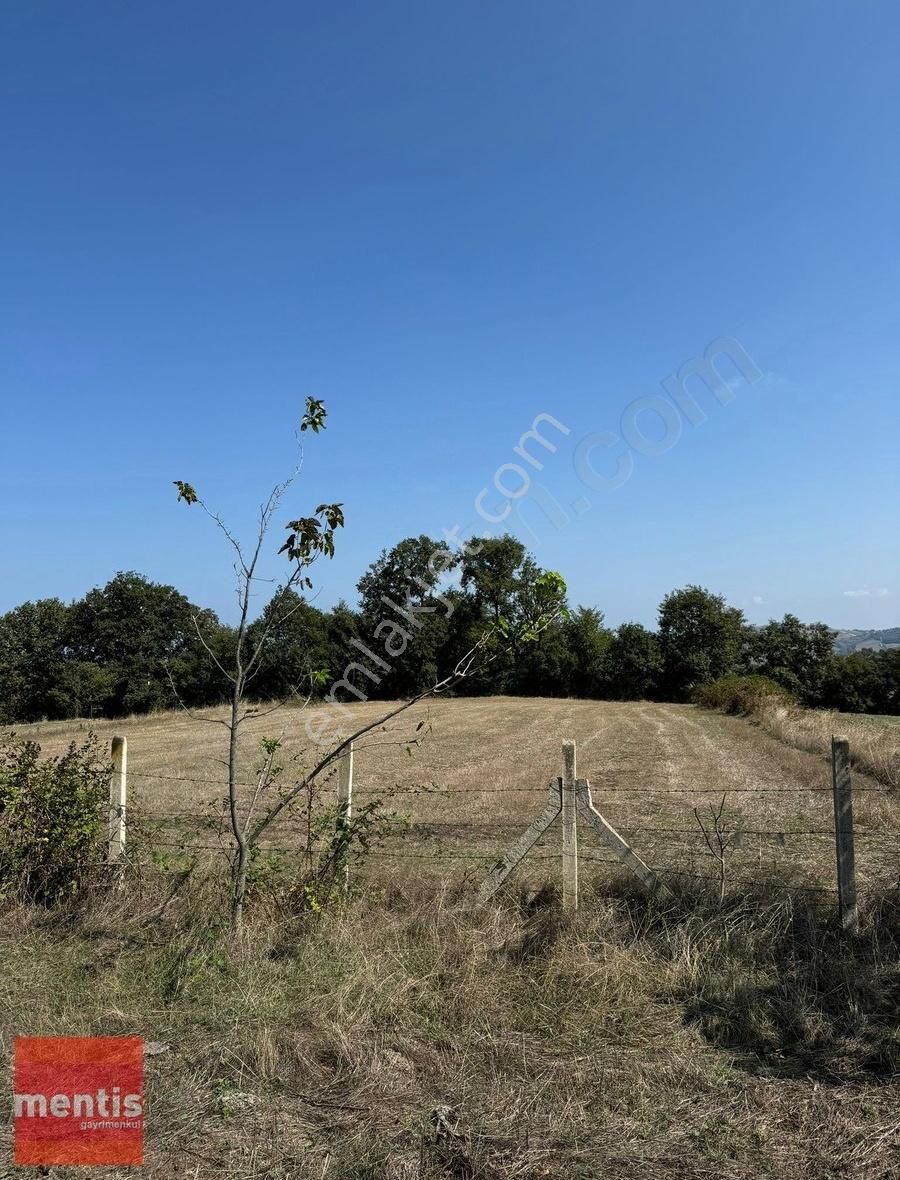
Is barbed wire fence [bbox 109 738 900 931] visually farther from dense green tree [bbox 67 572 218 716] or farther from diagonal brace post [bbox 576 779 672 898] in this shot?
dense green tree [bbox 67 572 218 716]

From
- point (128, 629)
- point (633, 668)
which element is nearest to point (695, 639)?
point (633, 668)

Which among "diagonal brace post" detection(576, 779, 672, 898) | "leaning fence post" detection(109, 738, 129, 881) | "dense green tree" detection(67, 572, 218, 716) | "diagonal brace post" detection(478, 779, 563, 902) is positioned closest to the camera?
"diagonal brace post" detection(576, 779, 672, 898)

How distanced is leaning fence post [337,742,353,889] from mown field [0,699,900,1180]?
20 centimetres

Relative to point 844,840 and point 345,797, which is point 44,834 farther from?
point 844,840

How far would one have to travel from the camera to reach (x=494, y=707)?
46.8m

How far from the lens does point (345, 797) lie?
684 centimetres

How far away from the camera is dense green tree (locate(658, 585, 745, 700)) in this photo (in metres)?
72.4

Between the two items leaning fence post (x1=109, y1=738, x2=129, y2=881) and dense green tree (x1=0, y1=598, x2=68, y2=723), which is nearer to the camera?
leaning fence post (x1=109, y1=738, x2=129, y2=881)

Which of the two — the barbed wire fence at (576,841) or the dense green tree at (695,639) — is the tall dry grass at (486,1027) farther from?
the dense green tree at (695,639)

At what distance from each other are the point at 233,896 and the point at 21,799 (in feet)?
7.52

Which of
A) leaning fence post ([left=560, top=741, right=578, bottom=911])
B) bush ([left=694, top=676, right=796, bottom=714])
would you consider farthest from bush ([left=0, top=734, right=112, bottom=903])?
bush ([left=694, top=676, right=796, bottom=714])

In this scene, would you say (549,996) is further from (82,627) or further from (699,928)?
(82,627)

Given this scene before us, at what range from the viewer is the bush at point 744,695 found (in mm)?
36656

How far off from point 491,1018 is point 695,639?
74.1m
